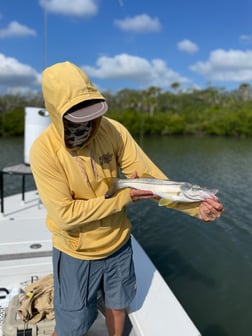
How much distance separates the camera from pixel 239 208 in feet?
27.1

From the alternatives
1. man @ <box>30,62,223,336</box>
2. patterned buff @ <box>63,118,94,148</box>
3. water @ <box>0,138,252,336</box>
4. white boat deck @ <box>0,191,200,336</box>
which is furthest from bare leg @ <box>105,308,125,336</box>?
water @ <box>0,138,252,336</box>

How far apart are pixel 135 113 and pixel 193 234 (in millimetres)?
44163

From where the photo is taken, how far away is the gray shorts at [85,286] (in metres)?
1.67

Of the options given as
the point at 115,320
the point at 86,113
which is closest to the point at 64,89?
the point at 86,113

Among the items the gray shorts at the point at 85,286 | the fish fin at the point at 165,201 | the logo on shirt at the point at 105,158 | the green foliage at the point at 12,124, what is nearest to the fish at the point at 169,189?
the fish fin at the point at 165,201

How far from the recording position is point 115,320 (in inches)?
73.0

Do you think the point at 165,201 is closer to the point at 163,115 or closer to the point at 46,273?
the point at 46,273

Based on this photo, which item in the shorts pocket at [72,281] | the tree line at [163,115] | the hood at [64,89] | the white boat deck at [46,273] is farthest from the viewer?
the tree line at [163,115]

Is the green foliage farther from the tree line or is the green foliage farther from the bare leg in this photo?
the bare leg

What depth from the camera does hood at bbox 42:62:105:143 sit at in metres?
1.36

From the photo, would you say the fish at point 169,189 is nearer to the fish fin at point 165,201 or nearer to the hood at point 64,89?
the fish fin at point 165,201

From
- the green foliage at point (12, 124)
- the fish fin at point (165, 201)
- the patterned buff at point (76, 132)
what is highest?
the patterned buff at point (76, 132)

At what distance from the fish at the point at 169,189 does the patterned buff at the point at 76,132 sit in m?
0.28

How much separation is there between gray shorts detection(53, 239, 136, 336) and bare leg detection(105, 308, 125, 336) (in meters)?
0.06
